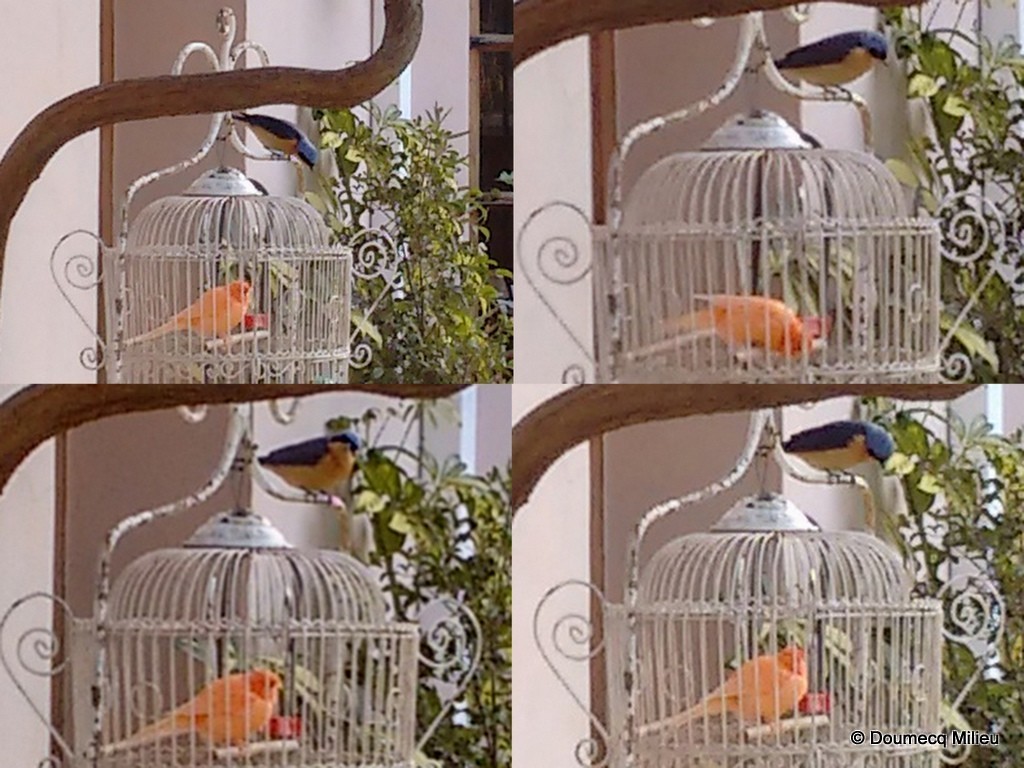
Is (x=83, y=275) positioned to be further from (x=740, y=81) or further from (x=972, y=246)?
(x=972, y=246)

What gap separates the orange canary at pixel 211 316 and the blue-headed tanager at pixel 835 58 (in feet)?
1.59

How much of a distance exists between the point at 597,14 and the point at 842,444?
0.41 metres

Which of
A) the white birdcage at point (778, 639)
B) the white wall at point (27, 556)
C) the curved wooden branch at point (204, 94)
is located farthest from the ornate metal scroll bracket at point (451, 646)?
the curved wooden branch at point (204, 94)

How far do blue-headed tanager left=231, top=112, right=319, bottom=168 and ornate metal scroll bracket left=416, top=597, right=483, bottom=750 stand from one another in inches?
15.3

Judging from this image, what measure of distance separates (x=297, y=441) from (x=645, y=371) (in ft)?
0.98

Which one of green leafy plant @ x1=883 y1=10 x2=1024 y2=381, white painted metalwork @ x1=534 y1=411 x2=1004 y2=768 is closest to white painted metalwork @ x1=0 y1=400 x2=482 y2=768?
white painted metalwork @ x1=534 y1=411 x2=1004 y2=768

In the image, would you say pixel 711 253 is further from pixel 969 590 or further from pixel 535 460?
pixel 969 590

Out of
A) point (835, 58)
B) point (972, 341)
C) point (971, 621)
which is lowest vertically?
point (971, 621)

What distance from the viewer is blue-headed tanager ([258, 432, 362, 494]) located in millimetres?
1267

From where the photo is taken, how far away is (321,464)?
1268 mm

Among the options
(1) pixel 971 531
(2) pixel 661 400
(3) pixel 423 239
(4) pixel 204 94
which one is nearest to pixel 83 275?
(4) pixel 204 94

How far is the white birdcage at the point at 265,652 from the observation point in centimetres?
125

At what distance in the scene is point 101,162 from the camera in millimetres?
1261

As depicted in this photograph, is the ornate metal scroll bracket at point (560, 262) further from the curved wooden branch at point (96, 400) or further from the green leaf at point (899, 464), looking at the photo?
the green leaf at point (899, 464)
